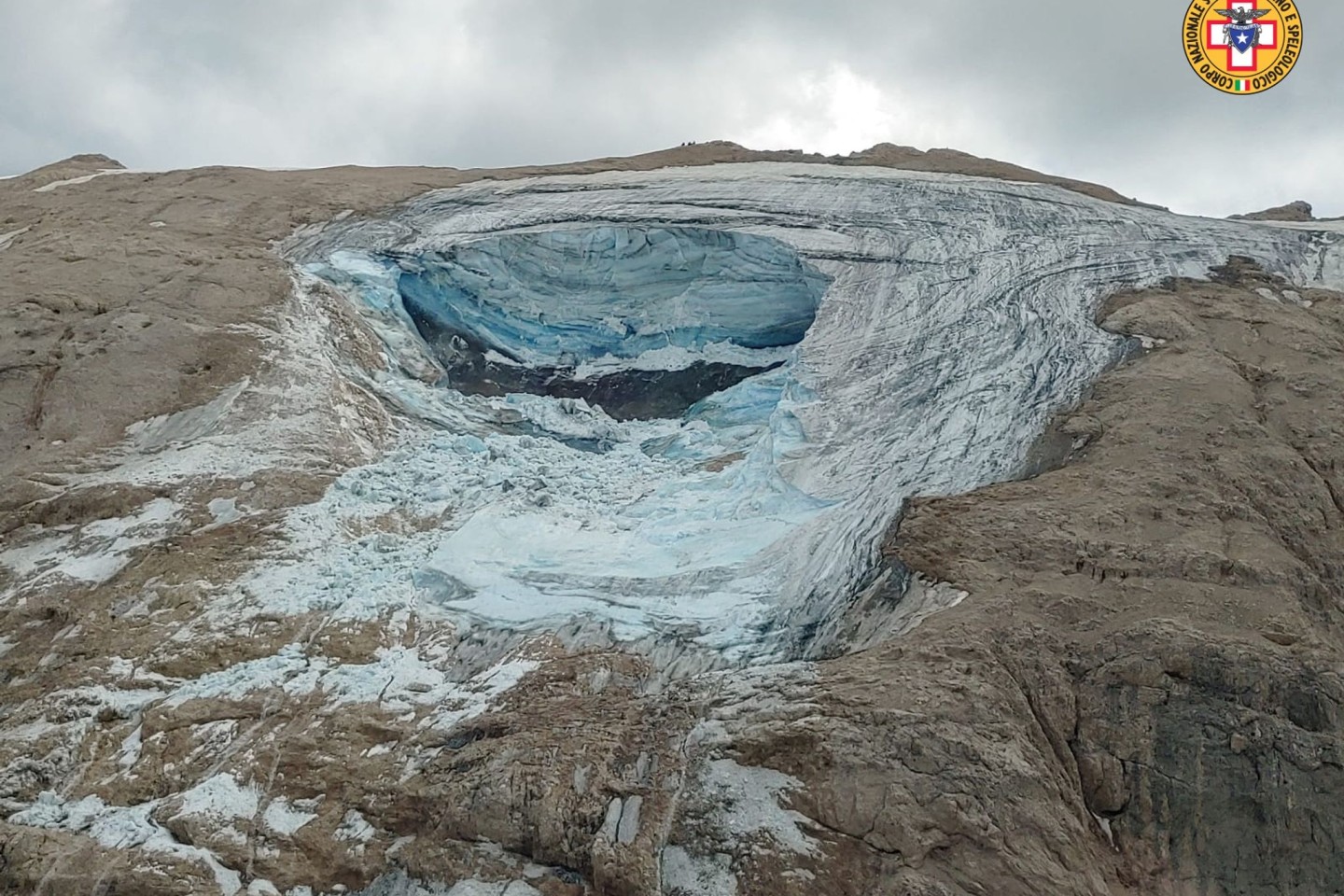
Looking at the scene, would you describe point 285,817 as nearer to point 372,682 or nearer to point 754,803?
point 372,682

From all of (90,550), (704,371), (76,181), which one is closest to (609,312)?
(704,371)

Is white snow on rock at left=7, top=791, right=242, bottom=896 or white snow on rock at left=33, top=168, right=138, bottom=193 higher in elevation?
white snow on rock at left=33, top=168, right=138, bottom=193

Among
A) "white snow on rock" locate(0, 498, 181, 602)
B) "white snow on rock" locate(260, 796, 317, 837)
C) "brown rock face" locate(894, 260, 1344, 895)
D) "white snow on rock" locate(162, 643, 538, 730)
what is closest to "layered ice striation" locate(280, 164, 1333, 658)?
"white snow on rock" locate(162, 643, 538, 730)

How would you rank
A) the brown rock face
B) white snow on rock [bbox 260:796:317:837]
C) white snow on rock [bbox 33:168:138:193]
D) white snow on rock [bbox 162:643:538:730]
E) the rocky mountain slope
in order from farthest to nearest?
white snow on rock [bbox 33:168:138:193] < white snow on rock [bbox 162:643:538:730] < white snow on rock [bbox 260:796:317:837] < the rocky mountain slope < the brown rock face

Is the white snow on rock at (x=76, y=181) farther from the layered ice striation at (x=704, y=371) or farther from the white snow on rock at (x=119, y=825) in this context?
the white snow on rock at (x=119, y=825)

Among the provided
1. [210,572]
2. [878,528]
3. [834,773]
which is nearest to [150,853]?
[210,572]

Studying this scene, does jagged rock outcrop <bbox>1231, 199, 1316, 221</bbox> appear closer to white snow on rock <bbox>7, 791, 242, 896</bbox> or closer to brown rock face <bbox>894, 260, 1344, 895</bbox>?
brown rock face <bbox>894, 260, 1344, 895</bbox>
